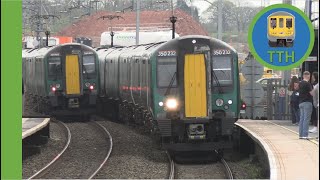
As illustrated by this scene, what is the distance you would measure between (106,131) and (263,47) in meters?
16.5

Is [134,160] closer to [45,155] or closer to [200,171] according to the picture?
[200,171]

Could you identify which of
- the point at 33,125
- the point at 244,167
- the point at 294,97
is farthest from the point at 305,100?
the point at 33,125

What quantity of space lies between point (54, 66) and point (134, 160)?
11.2 m

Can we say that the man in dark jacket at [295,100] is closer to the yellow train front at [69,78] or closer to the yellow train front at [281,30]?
the yellow train front at [69,78]

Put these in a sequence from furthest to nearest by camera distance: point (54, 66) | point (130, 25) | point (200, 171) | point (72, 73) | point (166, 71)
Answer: point (130, 25), point (54, 66), point (72, 73), point (166, 71), point (200, 171)

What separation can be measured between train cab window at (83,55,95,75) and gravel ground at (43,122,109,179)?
2.69 metres

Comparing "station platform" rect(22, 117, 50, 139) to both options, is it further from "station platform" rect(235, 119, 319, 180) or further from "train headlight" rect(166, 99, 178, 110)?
"station platform" rect(235, 119, 319, 180)

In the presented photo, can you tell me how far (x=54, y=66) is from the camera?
85.2 feet

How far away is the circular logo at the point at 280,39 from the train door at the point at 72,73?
65.5ft

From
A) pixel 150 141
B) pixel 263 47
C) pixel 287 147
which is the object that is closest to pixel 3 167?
pixel 263 47

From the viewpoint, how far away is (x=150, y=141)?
63.5 ft

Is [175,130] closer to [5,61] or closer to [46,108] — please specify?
[5,61]

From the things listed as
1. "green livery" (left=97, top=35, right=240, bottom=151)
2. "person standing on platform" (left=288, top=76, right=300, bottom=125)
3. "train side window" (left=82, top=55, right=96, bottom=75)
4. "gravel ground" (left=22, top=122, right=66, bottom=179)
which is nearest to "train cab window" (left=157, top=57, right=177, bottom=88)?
"green livery" (left=97, top=35, right=240, bottom=151)

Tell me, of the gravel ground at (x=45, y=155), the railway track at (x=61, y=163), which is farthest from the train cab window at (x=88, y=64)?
the railway track at (x=61, y=163)
